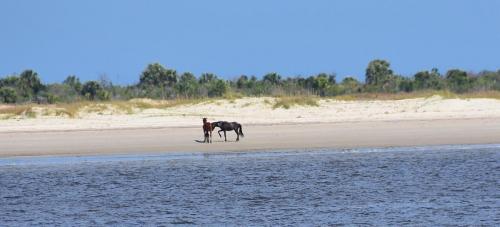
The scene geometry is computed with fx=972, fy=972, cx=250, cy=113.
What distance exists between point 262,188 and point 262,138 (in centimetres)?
1016

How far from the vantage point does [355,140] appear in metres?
30.5

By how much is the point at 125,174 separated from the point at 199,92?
976 inches

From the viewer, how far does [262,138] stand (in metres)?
30.7

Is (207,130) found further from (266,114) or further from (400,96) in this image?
(400,96)

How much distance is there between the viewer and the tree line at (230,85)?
47938 millimetres

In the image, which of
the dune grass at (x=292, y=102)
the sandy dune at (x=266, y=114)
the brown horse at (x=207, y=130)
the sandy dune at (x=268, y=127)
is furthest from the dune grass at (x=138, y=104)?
the brown horse at (x=207, y=130)

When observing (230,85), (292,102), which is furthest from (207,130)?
(230,85)

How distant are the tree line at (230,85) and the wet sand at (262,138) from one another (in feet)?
37.9

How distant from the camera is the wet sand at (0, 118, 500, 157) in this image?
2909cm

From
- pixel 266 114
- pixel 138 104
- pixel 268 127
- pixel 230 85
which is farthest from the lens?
pixel 230 85

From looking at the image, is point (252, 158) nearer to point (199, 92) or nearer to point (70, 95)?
point (199, 92)

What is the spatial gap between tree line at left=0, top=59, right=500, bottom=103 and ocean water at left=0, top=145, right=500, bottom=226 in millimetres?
18667

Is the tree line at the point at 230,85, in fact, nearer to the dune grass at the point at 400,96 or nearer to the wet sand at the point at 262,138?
the dune grass at the point at 400,96

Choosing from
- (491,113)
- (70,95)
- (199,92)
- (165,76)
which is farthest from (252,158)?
(165,76)
